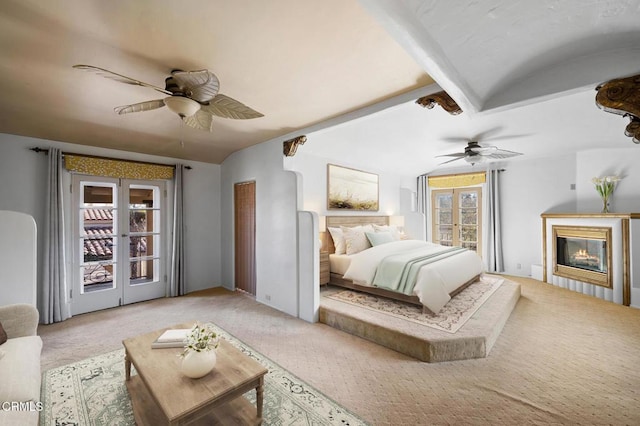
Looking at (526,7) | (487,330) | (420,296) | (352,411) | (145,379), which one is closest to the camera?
(526,7)

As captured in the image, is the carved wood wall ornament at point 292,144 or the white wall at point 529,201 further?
the white wall at point 529,201

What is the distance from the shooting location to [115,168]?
3875mm

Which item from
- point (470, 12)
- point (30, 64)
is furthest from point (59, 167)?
point (470, 12)

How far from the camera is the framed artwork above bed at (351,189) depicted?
4762 millimetres

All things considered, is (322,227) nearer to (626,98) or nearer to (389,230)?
(389,230)

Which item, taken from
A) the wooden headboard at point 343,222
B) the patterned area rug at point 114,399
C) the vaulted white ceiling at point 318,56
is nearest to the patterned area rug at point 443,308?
the wooden headboard at point 343,222

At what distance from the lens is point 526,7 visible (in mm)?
1079

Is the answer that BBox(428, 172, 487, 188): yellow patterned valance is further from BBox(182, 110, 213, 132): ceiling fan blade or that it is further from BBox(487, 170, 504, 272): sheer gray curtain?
BBox(182, 110, 213, 132): ceiling fan blade

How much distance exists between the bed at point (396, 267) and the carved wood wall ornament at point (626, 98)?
2181 millimetres

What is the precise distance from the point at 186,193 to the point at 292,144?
2.36 meters

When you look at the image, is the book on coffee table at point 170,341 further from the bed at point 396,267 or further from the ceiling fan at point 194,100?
the bed at point 396,267

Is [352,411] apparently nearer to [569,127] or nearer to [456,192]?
[569,127]

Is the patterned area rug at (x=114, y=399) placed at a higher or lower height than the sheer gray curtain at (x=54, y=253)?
lower

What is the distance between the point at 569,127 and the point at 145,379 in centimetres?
524
